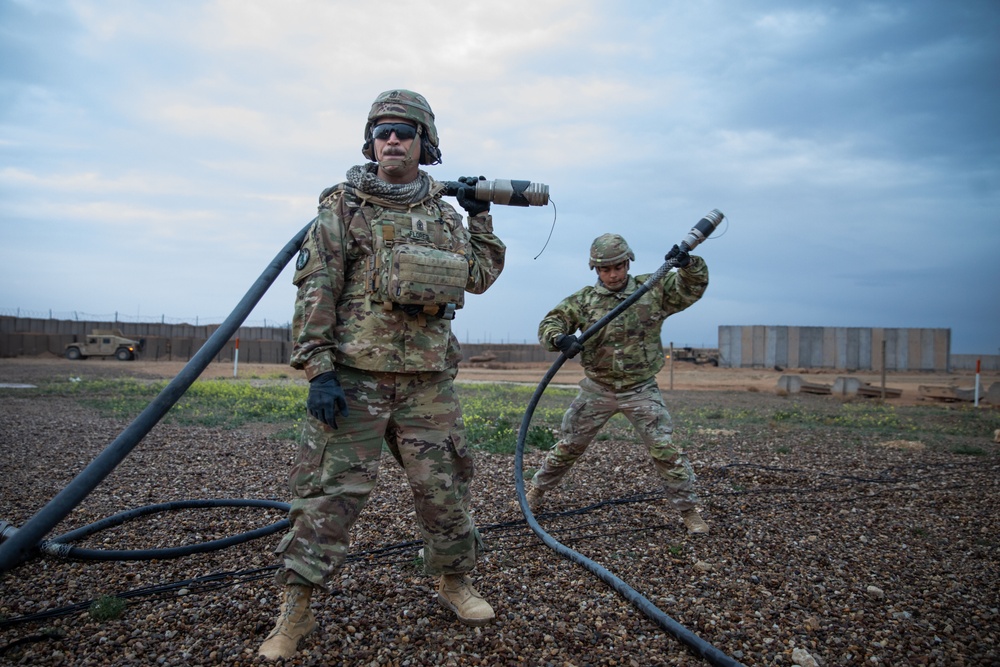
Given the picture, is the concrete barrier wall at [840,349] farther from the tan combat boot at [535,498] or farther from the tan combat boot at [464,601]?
the tan combat boot at [464,601]

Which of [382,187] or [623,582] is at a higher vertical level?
[382,187]

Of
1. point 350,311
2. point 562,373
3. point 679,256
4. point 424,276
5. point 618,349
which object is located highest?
point 679,256

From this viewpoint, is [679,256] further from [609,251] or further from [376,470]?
[376,470]

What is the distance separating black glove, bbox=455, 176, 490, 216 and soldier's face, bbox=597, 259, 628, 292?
1996mm

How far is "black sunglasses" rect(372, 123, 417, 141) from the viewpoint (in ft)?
10.4

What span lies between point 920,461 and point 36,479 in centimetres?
942

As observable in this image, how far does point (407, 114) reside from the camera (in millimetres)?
3182

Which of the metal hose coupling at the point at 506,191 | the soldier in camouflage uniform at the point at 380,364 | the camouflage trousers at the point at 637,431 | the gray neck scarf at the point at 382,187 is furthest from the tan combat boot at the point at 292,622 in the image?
the camouflage trousers at the point at 637,431

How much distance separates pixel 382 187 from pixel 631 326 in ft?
8.74

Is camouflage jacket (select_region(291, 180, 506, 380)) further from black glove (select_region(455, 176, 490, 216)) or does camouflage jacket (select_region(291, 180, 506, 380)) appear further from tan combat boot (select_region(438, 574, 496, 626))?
tan combat boot (select_region(438, 574, 496, 626))

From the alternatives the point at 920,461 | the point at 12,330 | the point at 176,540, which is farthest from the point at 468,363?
the point at 176,540

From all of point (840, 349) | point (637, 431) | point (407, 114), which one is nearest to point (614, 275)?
point (637, 431)

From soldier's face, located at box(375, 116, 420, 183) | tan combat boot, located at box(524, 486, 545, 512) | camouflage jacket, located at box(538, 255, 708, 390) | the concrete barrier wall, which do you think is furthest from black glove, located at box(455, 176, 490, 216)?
the concrete barrier wall

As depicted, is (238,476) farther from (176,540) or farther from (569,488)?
(569,488)
